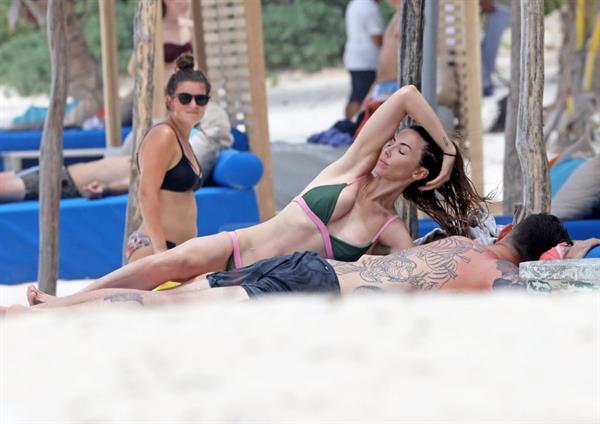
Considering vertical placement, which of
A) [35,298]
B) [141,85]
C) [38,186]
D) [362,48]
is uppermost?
[141,85]

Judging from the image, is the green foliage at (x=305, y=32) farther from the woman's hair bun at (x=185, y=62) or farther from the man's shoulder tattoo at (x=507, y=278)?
the man's shoulder tattoo at (x=507, y=278)

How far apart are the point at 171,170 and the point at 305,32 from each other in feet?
53.7

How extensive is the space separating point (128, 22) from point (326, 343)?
60.0 feet

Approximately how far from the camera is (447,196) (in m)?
4.97

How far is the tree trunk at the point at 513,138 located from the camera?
7.23 meters

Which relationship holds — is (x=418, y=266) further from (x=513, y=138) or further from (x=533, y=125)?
(x=513, y=138)

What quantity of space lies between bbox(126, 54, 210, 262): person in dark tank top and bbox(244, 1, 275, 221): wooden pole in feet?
8.60

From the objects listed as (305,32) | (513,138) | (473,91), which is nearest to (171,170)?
(513,138)

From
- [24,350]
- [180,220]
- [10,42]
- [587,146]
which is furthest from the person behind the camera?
[10,42]

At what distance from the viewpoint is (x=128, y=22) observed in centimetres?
2120

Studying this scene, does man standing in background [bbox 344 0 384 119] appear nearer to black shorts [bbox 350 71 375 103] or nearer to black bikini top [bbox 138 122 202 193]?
black shorts [bbox 350 71 375 103]

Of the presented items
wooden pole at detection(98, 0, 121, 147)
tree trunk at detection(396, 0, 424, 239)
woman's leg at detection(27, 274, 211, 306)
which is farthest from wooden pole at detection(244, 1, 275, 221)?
woman's leg at detection(27, 274, 211, 306)

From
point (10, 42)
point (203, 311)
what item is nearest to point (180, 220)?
point (203, 311)

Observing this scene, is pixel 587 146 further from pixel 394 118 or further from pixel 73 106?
pixel 73 106
